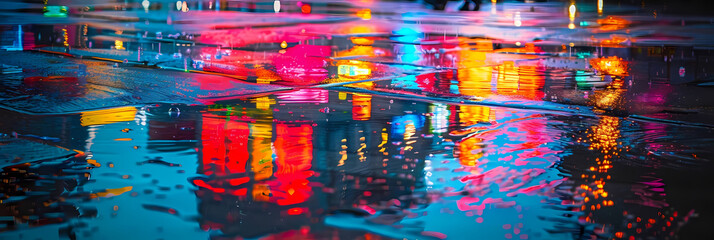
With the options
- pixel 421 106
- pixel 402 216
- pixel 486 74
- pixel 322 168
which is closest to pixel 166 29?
pixel 486 74

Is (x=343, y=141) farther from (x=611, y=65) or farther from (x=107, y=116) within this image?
(x=611, y=65)

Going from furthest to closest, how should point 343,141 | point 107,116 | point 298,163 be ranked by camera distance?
point 107,116 < point 343,141 < point 298,163

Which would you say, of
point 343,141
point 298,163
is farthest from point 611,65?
point 298,163

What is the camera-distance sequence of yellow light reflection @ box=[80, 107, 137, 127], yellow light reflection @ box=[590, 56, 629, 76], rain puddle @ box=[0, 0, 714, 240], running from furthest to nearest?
yellow light reflection @ box=[590, 56, 629, 76]
yellow light reflection @ box=[80, 107, 137, 127]
rain puddle @ box=[0, 0, 714, 240]

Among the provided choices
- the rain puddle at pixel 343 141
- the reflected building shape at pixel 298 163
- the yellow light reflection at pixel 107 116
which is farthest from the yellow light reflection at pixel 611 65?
the yellow light reflection at pixel 107 116

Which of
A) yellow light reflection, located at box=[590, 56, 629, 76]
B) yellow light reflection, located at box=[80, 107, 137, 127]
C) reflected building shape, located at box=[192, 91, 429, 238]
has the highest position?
yellow light reflection, located at box=[590, 56, 629, 76]

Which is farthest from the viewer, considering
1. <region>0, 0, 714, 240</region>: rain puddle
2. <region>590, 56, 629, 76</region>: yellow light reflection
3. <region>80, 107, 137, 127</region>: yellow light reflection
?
<region>590, 56, 629, 76</region>: yellow light reflection

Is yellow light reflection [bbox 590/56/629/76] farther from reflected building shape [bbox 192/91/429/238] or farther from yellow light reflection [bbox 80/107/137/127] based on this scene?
yellow light reflection [bbox 80/107/137/127]

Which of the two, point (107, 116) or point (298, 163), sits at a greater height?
point (107, 116)

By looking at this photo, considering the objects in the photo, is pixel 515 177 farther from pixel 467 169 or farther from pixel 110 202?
pixel 110 202

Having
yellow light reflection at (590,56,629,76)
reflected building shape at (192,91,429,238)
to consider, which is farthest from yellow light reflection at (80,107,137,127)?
yellow light reflection at (590,56,629,76)

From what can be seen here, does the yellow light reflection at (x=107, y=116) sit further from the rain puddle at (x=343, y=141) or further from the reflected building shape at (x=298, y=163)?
A: the reflected building shape at (x=298, y=163)

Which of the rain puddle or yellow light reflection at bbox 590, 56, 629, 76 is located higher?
yellow light reflection at bbox 590, 56, 629, 76

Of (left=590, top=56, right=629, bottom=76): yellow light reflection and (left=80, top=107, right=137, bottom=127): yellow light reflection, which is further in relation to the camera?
(left=590, top=56, right=629, bottom=76): yellow light reflection
